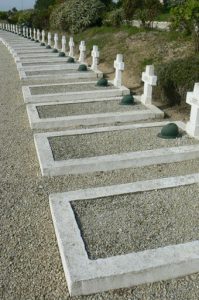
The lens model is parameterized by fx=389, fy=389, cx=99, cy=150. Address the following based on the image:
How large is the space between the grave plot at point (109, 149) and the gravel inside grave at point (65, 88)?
11.2 ft

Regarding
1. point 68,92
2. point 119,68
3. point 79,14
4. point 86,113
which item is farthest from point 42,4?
point 86,113

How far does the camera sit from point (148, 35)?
14695 millimetres

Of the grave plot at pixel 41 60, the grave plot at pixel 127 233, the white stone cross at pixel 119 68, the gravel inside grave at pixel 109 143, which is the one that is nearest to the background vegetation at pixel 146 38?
the white stone cross at pixel 119 68

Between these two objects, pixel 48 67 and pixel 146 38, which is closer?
pixel 48 67

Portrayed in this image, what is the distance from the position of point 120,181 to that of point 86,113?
3.05m

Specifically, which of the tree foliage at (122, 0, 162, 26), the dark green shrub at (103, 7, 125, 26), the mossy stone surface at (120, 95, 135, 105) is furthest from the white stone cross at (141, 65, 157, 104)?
the dark green shrub at (103, 7, 125, 26)

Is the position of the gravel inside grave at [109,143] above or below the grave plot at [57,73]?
below

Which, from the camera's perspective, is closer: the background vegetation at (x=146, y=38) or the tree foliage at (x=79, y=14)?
the background vegetation at (x=146, y=38)

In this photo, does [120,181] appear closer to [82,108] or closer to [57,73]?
[82,108]

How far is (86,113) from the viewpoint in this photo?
7.72m

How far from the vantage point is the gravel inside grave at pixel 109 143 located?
5.66 m

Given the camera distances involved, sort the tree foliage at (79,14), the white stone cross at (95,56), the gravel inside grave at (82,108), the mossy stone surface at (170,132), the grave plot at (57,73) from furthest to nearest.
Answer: the tree foliage at (79,14) → the white stone cross at (95,56) → the grave plot at (57,73) → the gravel inside grave at (82,108) → the mossy stone surface at (170,132)

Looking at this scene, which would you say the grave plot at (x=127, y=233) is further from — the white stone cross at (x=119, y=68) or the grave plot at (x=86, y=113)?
the white stone cross at (x=119, y=68)

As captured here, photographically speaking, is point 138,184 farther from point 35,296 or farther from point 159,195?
point 35,296
